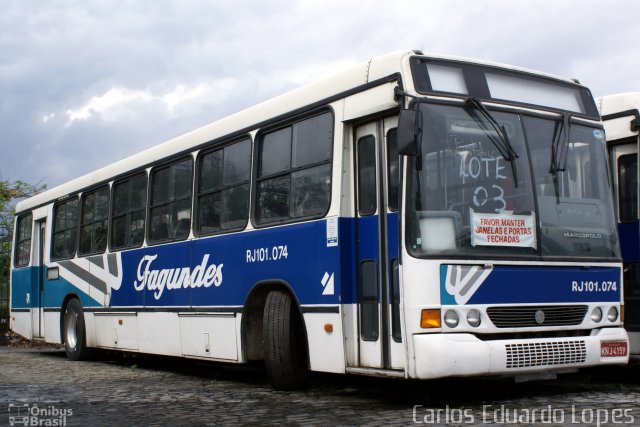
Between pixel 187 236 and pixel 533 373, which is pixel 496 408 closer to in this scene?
pixel 533 373

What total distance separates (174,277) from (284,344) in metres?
2.87

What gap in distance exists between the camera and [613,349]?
7.91 meters

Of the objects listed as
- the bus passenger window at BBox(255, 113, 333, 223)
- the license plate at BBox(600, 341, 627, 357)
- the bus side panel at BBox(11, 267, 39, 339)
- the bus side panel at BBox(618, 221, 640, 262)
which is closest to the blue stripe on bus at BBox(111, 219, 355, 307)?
the bus passenger window at BBox(255, 113, 333, 223)

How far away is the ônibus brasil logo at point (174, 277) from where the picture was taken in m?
10.3

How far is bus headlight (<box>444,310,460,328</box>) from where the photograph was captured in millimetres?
7191

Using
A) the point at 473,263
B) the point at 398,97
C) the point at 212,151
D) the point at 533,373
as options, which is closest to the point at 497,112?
the point at 398,97

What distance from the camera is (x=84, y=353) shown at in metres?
14.5

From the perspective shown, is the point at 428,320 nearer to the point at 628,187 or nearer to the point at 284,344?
the point at 284,344

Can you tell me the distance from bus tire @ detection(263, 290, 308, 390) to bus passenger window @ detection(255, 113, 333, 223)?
94cm

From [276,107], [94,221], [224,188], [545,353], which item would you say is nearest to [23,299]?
[94,221]

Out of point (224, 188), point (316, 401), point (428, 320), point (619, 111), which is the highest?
point (619, 111)

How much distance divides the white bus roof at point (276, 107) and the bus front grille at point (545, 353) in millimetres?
2439

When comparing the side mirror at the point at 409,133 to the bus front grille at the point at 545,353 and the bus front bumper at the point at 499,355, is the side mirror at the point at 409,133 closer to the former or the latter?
the bus front bumper at the point at 499,355

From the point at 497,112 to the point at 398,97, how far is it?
38.9 inches
